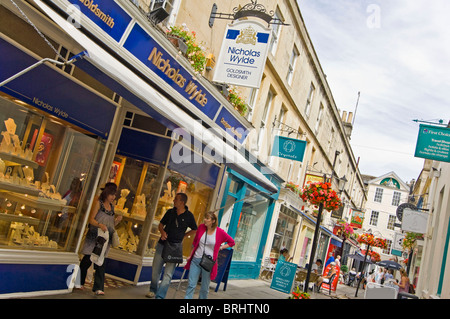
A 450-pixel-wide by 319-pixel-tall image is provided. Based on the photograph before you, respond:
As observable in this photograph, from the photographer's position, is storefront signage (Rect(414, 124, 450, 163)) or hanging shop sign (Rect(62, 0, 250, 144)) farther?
storefront signage (Rect(414, 124, 450, 163))

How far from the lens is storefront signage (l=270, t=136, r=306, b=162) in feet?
45.4

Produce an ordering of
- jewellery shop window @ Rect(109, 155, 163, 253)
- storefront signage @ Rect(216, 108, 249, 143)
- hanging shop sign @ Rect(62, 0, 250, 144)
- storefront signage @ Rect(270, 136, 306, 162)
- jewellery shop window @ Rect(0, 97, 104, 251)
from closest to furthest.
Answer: jewellery shop window @ Rect(0, 97, 104, 251)
hanging shop sign @ Rect(62, 0, 250, 144)
jewellery shop window @ Rect(109, 155, 163, 253)
storefront signage @ Rect(216, 108, 249, 143)
storefront signage @ Rect(270, 136, 306, 162)

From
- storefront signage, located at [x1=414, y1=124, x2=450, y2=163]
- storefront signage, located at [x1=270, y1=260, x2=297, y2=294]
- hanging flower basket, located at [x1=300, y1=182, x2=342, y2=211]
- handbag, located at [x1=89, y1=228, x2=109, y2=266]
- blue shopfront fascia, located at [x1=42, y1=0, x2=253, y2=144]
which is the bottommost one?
storefront signage, located at [x1=270, y1=260, x2=297, y2=294]

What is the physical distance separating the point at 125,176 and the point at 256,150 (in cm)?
630

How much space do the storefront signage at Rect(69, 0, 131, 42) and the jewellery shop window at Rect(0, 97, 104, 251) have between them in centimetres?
157

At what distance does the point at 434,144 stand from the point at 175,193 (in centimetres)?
660

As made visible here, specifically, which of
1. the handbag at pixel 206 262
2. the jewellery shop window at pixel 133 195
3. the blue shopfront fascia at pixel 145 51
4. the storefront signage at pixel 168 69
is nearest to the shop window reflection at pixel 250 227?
the blue shopfront fascia at pixel 145 51

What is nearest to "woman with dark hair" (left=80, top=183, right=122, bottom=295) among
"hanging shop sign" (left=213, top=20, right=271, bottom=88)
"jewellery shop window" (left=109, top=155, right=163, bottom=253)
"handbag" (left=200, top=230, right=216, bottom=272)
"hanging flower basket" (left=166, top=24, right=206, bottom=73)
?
"handbag" (left=200, top=230, right=216, bottom=272)

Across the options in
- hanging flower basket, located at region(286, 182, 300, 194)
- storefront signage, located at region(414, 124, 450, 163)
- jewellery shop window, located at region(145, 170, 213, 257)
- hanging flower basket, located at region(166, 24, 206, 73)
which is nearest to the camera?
hanging flower basket, located at region(166, 24, 206, 73)

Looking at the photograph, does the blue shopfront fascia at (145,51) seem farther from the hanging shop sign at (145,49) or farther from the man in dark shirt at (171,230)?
the man in dark shirt at (171,230)

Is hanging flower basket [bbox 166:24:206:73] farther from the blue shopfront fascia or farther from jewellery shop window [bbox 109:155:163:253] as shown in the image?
jewellery shop window [bbox 109:155:163:253]

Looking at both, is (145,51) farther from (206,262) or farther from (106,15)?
(206,262)

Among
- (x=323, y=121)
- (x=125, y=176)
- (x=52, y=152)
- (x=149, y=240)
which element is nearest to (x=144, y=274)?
(x=149, y=240)
